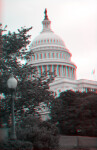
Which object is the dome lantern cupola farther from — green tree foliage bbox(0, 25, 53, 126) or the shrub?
the shrub

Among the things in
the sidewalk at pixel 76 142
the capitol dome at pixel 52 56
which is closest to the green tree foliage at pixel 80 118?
the sidewalk at pixel 76 142

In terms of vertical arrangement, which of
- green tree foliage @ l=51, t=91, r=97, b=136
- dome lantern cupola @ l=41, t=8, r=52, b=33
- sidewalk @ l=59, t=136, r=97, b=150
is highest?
dome lantern cupola @ l=41, t=8, r=52, b=33

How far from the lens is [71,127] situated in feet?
142

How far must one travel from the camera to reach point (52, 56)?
4365 inches

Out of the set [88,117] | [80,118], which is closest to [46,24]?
[80,118]

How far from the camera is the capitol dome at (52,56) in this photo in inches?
4203

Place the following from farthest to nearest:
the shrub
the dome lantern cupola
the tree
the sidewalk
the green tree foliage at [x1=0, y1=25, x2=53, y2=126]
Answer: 1. the dome lantern cupola
2. the tree
3. the green tree foliage at [x1=0, y1=25, x2=53, y2=126]
4. the sidewalk
5. the shrub

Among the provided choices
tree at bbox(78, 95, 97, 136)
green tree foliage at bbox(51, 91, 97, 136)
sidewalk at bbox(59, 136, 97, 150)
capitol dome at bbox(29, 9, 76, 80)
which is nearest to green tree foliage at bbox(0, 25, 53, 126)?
sidewalk at bbox(59, 136, 97, 150)

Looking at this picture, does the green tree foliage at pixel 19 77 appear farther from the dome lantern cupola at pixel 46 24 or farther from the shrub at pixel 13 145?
the dome lantern cupola at pixel 46 24

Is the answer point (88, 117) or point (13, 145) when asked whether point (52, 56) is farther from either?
point (13, 145)

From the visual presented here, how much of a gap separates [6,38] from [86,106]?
61.1 feet

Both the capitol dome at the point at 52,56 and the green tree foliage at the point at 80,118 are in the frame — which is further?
the capitol dome at the point at 52,56

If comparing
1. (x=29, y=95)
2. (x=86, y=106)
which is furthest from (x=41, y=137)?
(x=86, y=106)

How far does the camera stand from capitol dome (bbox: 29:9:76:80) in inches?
4203
